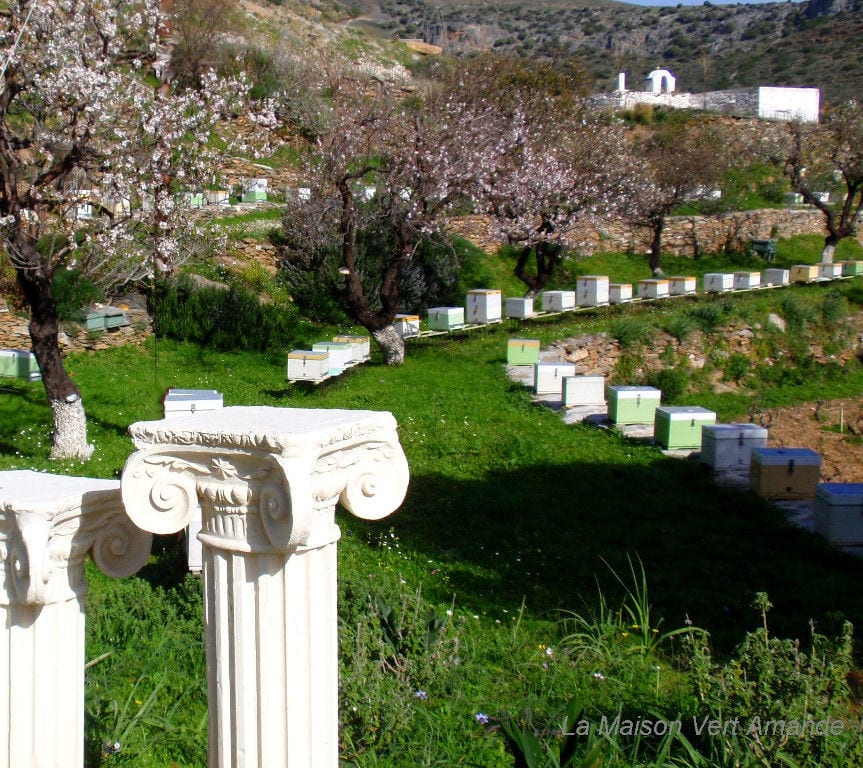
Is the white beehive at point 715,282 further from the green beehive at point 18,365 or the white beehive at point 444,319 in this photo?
the green beehive at point 18,365

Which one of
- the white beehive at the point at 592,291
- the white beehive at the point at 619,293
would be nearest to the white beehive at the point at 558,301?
the white beehive at the point at 592,291

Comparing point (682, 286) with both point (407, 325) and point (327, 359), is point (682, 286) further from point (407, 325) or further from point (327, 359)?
point (327, 359)

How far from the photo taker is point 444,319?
16344 millimetres

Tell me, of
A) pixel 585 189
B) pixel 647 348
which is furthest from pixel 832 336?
pixel 585 189

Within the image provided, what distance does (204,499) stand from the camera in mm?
2441

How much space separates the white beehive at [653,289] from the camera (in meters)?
19.5

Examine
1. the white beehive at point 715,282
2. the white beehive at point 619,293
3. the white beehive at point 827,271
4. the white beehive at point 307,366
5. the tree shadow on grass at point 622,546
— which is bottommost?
the tree shadow on grass at point 622,546

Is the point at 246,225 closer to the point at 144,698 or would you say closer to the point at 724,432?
the point at 724,432

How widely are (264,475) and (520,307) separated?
50.0ft

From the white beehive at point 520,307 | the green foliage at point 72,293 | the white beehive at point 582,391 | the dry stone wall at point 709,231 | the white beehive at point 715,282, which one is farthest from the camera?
the dry stone wall at point 709,231

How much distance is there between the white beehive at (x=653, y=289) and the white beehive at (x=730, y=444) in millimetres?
9961

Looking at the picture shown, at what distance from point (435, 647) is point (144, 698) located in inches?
58.5

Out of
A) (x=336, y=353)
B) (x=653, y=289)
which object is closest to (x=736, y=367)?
(x=653, y=289)

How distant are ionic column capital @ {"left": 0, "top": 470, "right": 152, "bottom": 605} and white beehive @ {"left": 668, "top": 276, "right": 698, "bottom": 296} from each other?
18.5 metres
